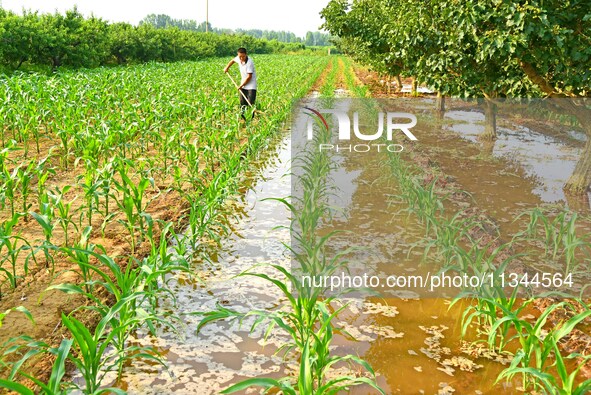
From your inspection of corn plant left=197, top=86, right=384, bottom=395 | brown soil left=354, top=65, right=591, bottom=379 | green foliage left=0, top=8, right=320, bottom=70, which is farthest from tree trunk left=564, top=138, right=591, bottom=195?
green foliage left=0, top=8, right=320, bottom=70

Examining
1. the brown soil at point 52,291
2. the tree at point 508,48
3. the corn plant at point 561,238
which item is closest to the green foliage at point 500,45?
Result: the tree at point 508,48

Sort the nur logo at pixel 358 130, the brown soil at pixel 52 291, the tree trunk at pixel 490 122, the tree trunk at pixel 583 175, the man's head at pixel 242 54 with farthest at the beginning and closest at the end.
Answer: the tree trunk at pixel 490 122
the man's head at pixel 242 54
the nur logo at pixel 358 130
the tree trunk at pixel 583 175
the brown soil at pixel 52 291

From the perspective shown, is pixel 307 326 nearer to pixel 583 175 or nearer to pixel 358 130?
pixel 583 175

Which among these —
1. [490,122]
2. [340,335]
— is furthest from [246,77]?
[340,335]

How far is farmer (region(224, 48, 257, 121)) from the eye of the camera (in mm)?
10078

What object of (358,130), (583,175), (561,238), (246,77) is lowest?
(561,238)

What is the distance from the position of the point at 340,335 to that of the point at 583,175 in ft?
15.7

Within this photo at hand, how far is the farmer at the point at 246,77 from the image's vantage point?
33.1ft

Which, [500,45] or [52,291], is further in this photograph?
[500,45]

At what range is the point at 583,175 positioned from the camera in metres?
6.60

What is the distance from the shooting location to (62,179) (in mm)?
6551

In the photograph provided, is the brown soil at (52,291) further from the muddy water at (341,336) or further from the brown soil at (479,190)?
the brown soil at (479,190)

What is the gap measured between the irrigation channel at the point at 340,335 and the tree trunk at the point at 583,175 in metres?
2.66

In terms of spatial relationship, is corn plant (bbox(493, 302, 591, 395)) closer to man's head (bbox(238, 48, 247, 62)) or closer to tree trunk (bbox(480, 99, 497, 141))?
tree trunk (bbox(480, 99, 497, 141))
